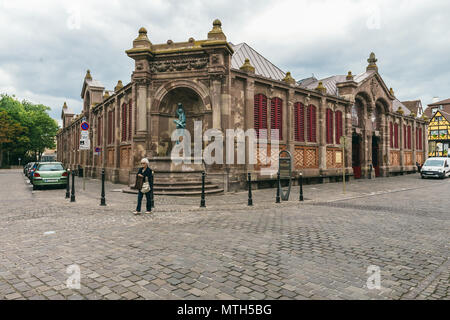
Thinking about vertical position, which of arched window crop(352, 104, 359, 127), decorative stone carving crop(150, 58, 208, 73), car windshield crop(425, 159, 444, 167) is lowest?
car windshield crop(425, 159, 444, 167)

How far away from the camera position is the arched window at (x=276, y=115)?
17.7 meters

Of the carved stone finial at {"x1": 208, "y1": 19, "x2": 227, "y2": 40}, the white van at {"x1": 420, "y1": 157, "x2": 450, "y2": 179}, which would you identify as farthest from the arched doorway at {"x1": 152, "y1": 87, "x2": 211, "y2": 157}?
the white van at {"x1": 420, "y1": 157, "x2": 450, "y2": 179}

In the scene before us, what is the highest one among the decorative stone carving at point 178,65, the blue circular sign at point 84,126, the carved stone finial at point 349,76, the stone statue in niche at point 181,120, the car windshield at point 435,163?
the carved stone finial at point 349,76

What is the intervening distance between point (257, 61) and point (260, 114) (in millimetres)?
5800

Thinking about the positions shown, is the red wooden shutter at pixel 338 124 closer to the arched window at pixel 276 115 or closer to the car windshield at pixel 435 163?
the arched window at pixel 276 115

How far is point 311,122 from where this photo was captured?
20.3 meters

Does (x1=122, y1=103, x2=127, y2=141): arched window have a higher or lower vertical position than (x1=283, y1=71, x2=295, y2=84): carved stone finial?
lower

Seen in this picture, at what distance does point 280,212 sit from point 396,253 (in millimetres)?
4244

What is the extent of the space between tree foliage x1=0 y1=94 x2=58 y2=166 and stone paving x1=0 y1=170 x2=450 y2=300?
5276 cm

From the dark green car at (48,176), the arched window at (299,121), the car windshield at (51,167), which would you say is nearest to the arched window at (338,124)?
the arched window at (299,121)

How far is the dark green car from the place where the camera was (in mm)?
15086

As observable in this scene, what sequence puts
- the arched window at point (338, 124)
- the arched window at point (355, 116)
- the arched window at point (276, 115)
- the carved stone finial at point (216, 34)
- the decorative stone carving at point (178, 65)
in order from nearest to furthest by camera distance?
the carved stone finial at point (216, 34) → the decorative stone carving at point (178, 65) → the arched window at point (276, 115) → the arched window at point (338, 124) → the arched window at point (355, 116)

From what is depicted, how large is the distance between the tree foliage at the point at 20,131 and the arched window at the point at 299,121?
52022 mm

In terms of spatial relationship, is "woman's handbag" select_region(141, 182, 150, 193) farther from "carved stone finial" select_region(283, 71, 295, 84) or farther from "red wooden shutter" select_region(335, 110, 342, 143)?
"red wooden shutter" select_region(335, 110, 342, 143)
